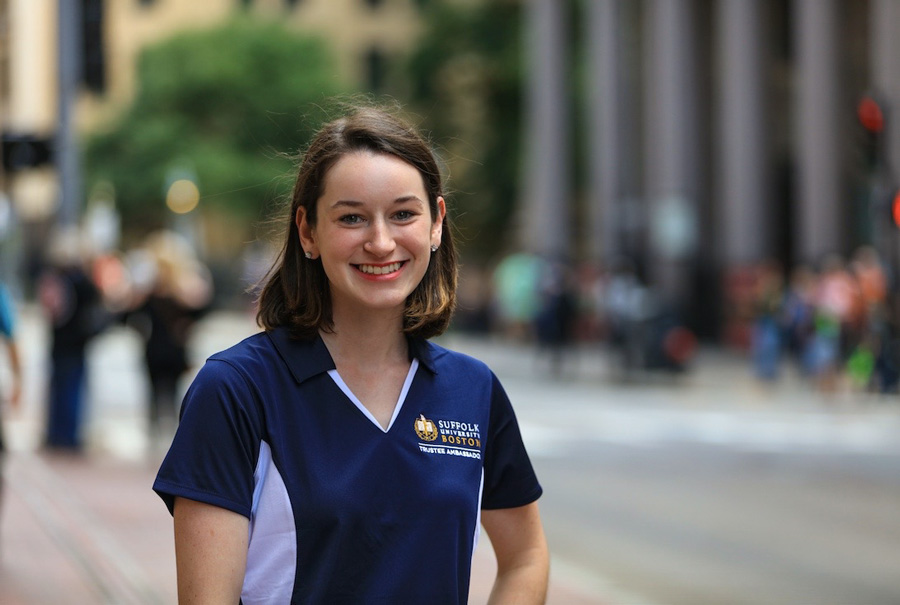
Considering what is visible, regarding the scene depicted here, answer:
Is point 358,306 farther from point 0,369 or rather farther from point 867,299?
point 0,369

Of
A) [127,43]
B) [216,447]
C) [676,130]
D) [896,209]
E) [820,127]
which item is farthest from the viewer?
[127,43]

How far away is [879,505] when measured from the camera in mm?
11766

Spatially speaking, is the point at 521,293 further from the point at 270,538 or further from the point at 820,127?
the point at 270,538

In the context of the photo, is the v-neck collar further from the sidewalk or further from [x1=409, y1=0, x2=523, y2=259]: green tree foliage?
[x1=409, y1=0, x2=523, y2=259]: green tree foliage

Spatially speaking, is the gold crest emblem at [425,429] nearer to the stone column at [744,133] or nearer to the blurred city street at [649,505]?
the blurred city street at [649,505]

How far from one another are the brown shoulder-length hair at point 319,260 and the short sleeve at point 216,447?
20cm

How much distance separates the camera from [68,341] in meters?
13.9

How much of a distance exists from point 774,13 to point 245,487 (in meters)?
33.0

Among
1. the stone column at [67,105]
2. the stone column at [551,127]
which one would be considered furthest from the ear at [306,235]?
the stone column at [551,127]

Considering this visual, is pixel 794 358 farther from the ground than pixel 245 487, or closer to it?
closer to it

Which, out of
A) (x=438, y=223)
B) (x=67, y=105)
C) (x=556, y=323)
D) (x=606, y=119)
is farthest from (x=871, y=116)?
(x=606, y=119)

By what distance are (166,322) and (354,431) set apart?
11.0m

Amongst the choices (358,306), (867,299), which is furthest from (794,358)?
(358,306)

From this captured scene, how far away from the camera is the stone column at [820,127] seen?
2853 cm
